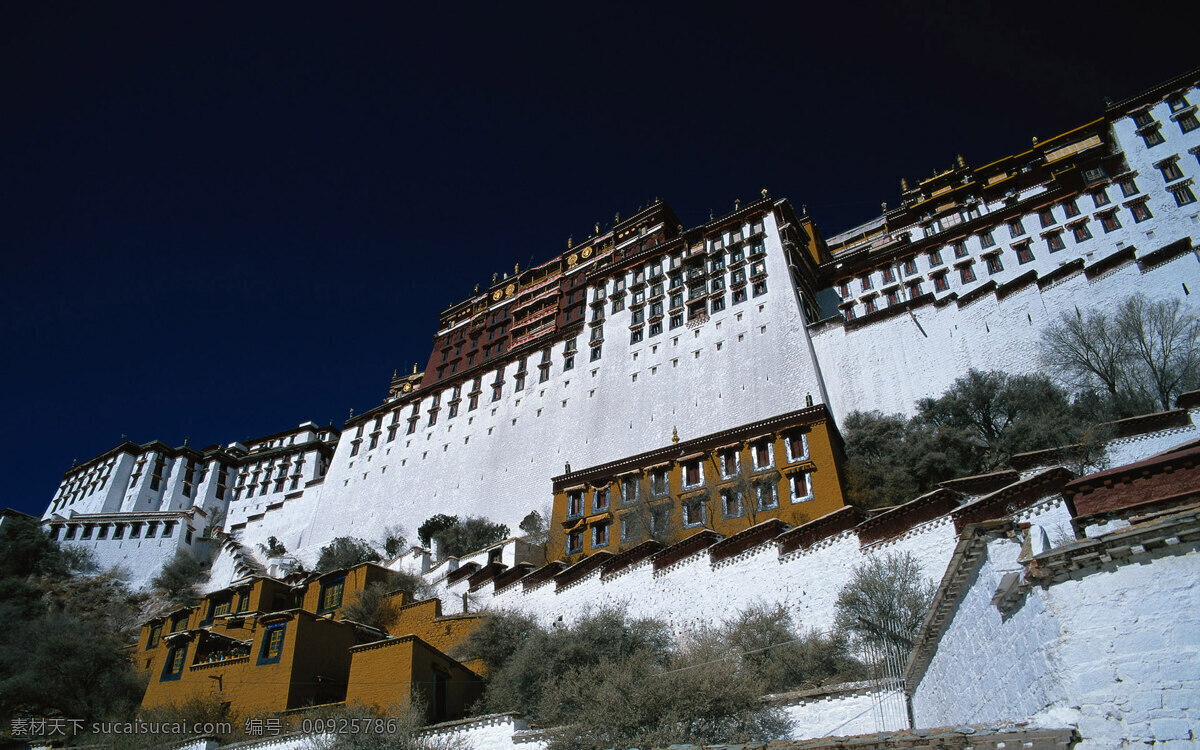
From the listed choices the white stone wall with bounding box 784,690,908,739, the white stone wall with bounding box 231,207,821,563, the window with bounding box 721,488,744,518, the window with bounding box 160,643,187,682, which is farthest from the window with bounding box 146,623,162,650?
the white stone wall with bounding box 784,690,908,739

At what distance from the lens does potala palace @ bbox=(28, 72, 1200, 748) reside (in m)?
7.39

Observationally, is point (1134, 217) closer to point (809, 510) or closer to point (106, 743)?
point (809, 510)

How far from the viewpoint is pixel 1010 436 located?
22.8m

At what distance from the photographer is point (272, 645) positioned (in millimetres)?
21016

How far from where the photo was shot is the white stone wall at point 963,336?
26.8 m

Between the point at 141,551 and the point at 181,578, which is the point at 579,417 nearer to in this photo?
the point at 181,578

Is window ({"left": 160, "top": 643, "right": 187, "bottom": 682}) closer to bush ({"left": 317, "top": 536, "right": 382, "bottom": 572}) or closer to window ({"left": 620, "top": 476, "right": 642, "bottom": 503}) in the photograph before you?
bush ({"left": 317, "top": 536, "right": 382, "bottom": 572})

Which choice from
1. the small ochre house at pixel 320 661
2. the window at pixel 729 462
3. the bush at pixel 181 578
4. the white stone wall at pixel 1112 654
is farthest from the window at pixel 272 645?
the bush at pixel 181 578

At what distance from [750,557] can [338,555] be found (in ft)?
91.7

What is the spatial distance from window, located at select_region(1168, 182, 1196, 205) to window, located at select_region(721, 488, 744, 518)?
2283 centimetres

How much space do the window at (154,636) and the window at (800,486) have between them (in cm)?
2442

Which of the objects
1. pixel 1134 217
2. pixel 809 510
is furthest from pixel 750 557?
pixel 1134 217

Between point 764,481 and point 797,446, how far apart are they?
5.46ft

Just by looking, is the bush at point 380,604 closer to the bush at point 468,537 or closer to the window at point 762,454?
the bush at point 468,537
